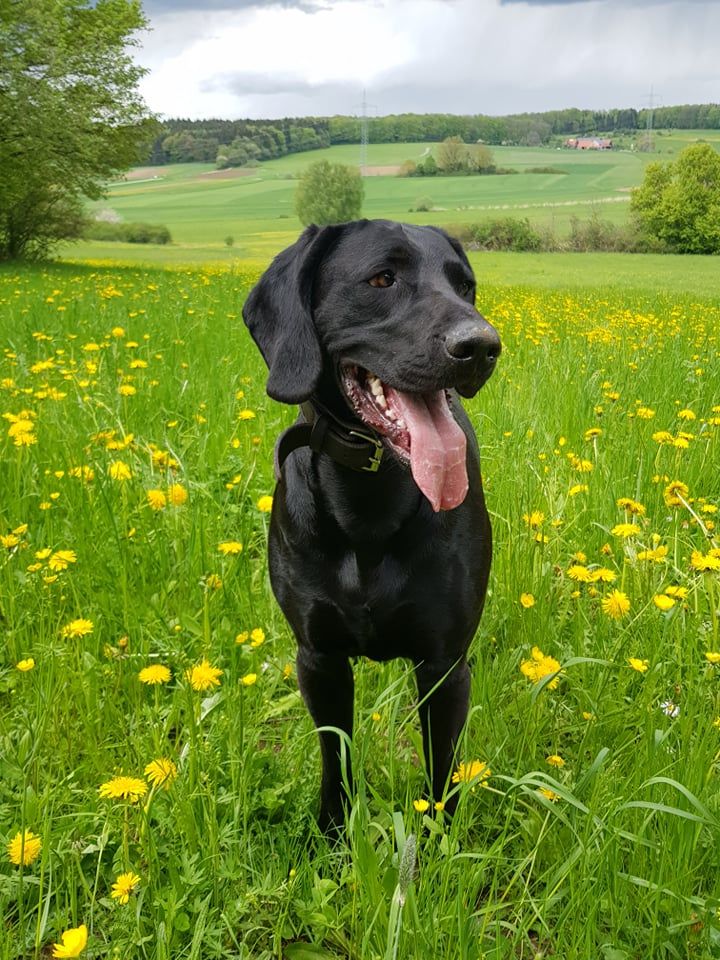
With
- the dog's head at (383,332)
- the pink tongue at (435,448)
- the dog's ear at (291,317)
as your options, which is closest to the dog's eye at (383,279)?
the dog's head at (383,332)

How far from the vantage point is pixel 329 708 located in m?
2.16

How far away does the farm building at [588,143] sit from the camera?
70.4 meters

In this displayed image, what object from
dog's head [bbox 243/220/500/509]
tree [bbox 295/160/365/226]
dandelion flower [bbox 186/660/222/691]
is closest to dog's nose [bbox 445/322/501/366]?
dog's head [bbox 243/220/500/509]

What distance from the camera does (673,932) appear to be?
151cm

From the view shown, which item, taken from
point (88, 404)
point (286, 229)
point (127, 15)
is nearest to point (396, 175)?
point (286, 229)

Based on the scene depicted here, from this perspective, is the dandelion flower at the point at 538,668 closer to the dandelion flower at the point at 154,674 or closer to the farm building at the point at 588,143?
the dandelion flower at the point at 154,674

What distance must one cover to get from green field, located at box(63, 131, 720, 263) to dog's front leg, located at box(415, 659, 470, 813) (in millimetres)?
37044

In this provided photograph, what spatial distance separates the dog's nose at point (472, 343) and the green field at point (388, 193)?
122 ft

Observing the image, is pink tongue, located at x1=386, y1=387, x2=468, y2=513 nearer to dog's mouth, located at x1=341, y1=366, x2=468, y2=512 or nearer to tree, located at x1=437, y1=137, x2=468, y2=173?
Answer: dog's mouth, located at x1=341, y1=366, x2=468, y2=512

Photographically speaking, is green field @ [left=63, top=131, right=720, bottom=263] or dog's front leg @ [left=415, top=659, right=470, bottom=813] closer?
dog's front leg @ [left=415, top=659, right=470, bottom=813]

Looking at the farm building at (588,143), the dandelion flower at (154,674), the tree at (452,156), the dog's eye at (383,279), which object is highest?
the farm building at (588,143)

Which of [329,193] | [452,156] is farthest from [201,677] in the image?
[452,156]

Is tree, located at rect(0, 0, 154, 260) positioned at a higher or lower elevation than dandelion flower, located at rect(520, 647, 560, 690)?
higher

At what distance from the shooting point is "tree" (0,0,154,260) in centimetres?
2280
